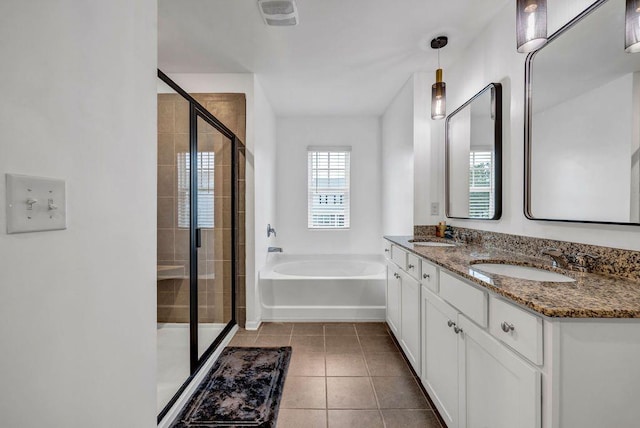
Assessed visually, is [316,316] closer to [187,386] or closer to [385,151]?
[187,386]

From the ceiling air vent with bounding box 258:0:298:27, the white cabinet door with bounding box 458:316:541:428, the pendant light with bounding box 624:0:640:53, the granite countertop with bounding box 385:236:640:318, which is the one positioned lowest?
the white cabinet door with bounding box 458:316:541:428

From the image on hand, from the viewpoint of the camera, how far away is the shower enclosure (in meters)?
1.91

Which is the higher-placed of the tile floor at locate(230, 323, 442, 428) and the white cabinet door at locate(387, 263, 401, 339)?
the white cabinet door at locate(387, 263, 401, 339)

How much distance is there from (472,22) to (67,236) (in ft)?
8.49

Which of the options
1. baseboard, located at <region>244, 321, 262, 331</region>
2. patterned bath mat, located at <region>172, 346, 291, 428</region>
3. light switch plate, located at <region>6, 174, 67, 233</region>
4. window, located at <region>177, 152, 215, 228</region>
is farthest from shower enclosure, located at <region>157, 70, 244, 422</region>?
light switch plate, located at <region>6, 174, 67, 233</region>

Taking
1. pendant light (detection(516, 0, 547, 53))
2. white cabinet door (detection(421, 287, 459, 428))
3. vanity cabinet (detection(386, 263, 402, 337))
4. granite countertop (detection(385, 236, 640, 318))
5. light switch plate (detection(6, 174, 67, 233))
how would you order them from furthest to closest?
vanity cabinet (detection(386, 263, 402, 337))
white cabinet door (detection(421, 287, 459, 428))
pendant light (detection(516, 0, 547, 53))
granite countertop (detection(385, 236, 640, 318))
light switch plate (detection(6, 174, 67, 233))

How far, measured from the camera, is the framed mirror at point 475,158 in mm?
1996

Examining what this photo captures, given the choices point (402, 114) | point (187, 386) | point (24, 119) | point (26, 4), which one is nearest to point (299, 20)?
point (402, 114)

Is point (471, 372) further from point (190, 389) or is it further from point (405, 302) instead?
point (190, 389)

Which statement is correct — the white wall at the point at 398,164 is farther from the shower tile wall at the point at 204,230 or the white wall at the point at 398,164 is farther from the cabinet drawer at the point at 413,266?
the shower tile wall at the point at 204,230

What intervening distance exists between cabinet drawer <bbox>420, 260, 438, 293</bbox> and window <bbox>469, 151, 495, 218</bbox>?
2.19 ft

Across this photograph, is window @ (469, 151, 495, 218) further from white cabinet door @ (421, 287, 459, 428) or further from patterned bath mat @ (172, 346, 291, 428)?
patterned bath mat @ (172, 346, 291, 428)

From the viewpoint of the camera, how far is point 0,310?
59 cm

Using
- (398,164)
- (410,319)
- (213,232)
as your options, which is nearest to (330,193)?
(398,164)
